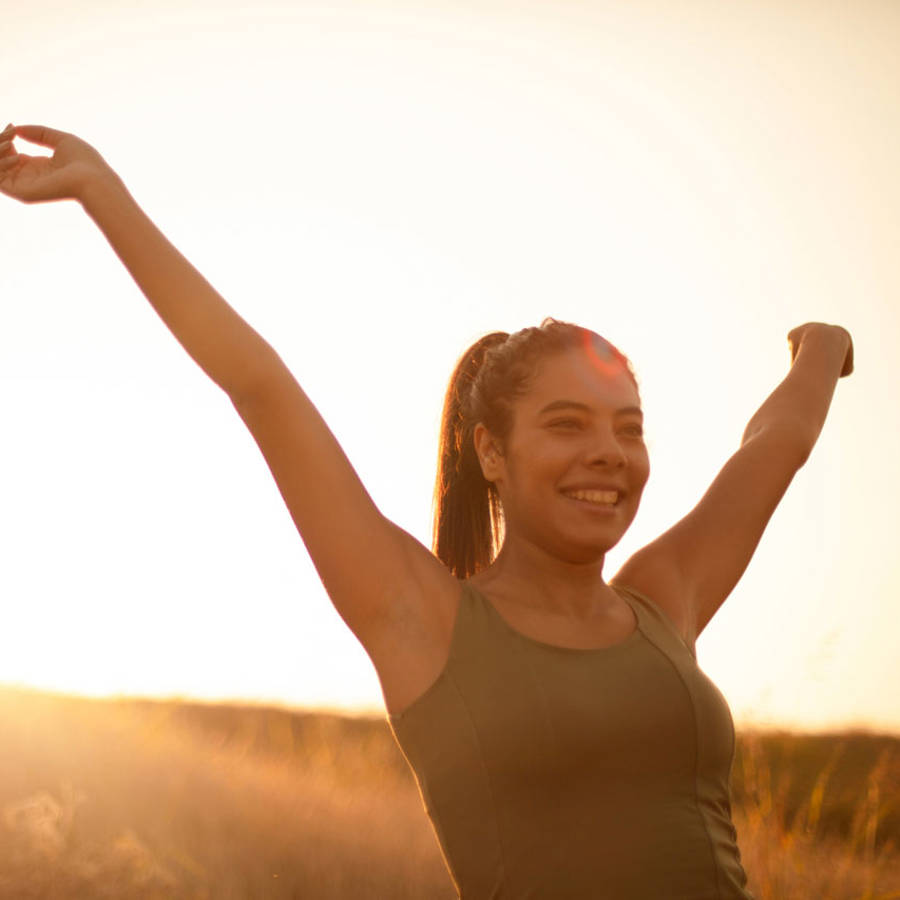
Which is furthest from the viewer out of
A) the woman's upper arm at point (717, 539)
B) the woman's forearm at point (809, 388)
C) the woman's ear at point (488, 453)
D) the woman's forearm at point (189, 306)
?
the woman's forearm at point (809, 388)

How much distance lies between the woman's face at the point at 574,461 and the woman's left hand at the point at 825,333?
1.17m

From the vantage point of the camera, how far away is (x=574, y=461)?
238 cm

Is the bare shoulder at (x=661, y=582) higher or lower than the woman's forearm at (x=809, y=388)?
lower

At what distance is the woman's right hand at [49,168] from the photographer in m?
2.19

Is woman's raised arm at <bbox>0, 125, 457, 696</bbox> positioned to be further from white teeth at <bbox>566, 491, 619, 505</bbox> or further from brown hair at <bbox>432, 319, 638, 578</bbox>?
brown hair at <bbox>432, 319, 638, 578</bbox>

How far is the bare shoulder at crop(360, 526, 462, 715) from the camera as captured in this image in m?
2.11

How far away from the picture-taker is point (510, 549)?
250cm

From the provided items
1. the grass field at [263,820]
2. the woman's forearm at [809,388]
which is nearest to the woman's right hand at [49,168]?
the woman's forearm at [809,388]

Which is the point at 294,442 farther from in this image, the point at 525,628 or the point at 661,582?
the point at 661,582

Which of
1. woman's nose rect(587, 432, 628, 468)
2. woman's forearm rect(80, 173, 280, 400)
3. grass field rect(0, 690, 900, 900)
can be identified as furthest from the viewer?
grass field rect(0, 690, 900, 900)

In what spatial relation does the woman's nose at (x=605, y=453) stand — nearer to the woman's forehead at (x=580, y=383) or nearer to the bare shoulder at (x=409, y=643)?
the woman's forehead at (x=580, y=383)

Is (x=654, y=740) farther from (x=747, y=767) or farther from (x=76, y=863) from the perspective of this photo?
(x=76, y=863)

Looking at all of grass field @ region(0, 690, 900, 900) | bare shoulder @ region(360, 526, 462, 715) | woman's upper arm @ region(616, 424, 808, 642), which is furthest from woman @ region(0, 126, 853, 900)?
grass field @ region(0, 690, 900, 900)

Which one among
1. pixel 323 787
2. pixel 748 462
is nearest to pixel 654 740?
pixel 748 462
